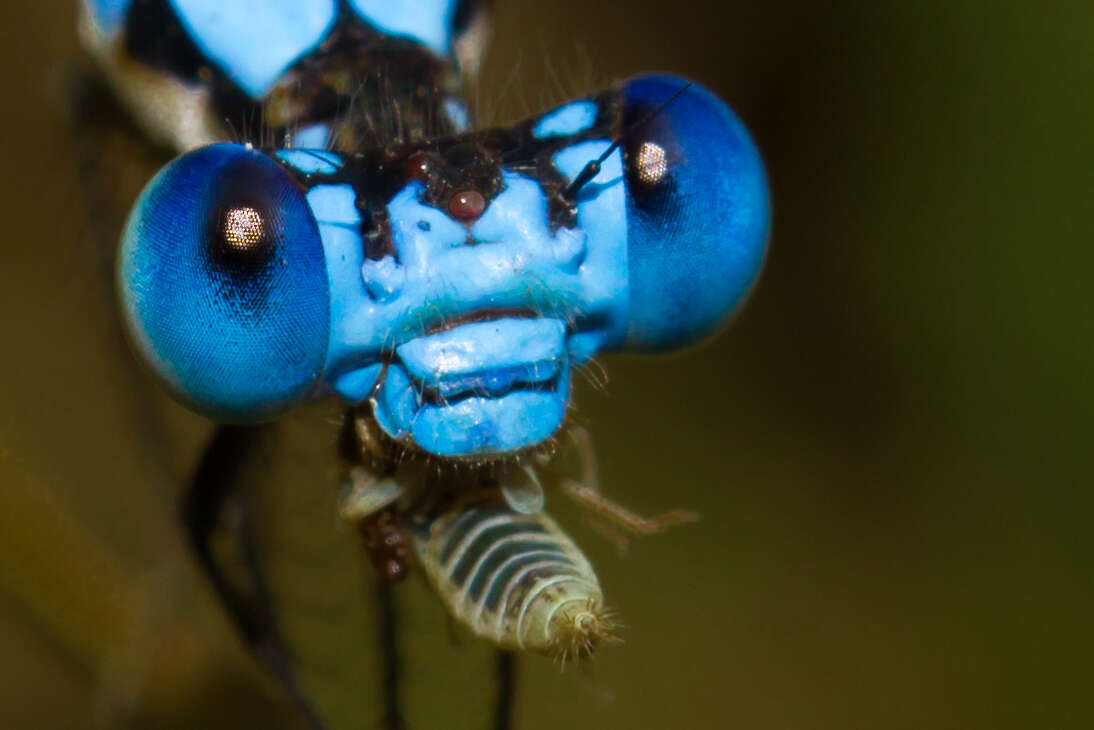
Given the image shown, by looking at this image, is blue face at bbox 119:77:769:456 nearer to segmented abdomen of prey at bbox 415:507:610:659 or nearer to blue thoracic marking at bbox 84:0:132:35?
segmented abdomen of prey at bbox 415:507:610:659

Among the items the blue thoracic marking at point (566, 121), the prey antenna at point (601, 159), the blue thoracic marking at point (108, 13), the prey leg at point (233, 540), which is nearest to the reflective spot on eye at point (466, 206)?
the prey antenna at point (601, 159)

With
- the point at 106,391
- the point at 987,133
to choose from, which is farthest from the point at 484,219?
the point at 987,133

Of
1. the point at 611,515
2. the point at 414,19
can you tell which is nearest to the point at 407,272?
the point at 611,515

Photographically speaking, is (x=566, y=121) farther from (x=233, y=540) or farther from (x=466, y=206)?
(x=233, y=540)

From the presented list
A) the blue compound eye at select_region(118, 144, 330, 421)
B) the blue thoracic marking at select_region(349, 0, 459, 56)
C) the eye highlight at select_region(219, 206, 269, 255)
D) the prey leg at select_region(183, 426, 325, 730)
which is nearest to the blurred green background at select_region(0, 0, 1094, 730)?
the prey leg at select_region(183, 426, 325, 730)

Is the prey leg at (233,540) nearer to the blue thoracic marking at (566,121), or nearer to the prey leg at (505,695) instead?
the prey leg at (505,695)
